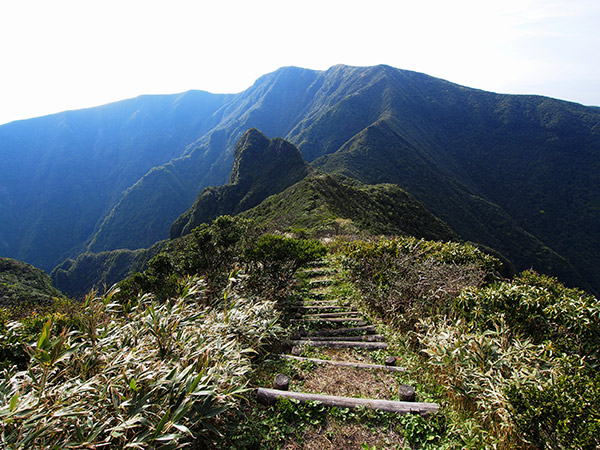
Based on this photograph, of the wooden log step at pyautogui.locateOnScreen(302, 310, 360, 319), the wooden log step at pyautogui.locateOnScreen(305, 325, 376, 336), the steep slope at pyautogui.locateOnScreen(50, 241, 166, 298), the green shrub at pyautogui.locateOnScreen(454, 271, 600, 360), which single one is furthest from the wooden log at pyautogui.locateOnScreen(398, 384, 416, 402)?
the steep slope at pyautogui.locateOnScreen(50, 241, 166, 298)

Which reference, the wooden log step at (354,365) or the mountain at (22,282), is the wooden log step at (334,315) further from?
the mountain at (22,282)

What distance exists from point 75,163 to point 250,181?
131 metres

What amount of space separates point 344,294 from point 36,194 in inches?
6670

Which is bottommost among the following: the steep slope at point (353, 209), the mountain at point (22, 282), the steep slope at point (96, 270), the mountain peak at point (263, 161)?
the steep slope at point (96, 270)

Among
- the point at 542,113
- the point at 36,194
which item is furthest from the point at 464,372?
the point at 36,194

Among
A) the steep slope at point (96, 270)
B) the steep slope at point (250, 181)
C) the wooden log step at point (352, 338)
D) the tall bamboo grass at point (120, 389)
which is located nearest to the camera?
the tall bamboo grass at point (120, 389)

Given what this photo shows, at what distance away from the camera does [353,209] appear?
32.5 m

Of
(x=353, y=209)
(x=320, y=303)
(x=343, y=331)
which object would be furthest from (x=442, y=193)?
(x=343, y=331)

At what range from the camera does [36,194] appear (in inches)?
4926

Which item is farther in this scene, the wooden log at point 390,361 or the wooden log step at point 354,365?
the wooden log at point 390,361

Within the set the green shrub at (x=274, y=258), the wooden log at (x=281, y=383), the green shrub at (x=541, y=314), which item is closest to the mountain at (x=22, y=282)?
the green shrub at (x=274, y=258)

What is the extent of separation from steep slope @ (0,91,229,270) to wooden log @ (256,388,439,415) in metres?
116

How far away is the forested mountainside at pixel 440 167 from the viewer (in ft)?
193

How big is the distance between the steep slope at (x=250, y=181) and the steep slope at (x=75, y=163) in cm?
5441
